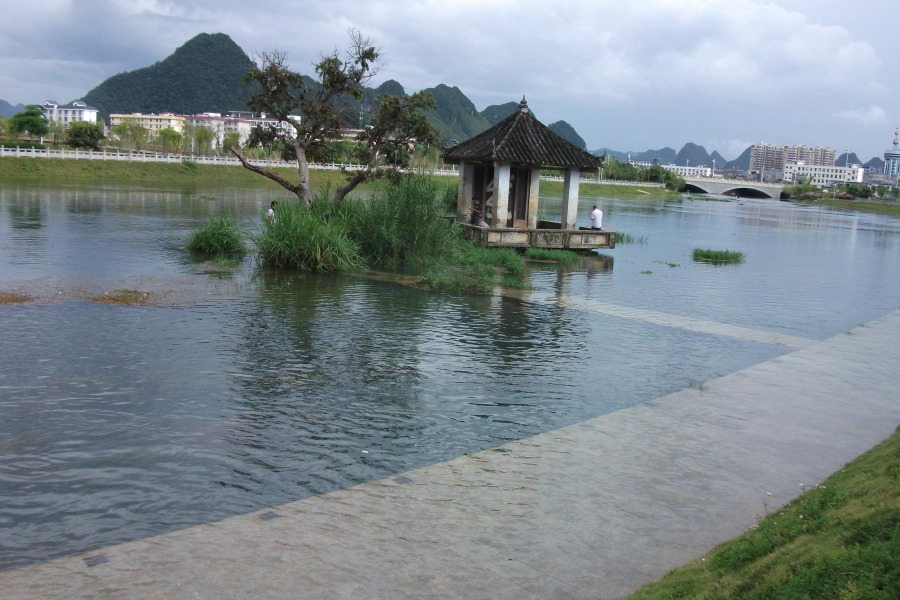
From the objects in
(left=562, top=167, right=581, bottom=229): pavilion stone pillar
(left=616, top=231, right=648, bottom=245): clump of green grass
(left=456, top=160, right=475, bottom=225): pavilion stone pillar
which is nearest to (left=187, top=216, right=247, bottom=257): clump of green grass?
(left=456, top=160, right=475, bottom=225): pavilion stone pillar

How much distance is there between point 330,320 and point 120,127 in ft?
314

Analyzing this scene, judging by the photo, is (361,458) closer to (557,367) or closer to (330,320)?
(557,367)

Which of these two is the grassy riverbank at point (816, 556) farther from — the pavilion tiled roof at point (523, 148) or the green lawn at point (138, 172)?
the green lawn at point (138, 172)

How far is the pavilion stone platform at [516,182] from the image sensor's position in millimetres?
25172

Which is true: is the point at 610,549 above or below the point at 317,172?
below

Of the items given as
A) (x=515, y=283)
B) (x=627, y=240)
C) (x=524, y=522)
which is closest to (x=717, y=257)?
(x=627, y=240)

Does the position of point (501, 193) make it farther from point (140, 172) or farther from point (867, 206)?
point (867, 206)

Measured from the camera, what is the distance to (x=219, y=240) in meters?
21.3

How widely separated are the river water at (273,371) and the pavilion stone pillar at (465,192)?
5.93m

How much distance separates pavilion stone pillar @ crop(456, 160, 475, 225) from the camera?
88.5 feet

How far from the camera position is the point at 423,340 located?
490 inches

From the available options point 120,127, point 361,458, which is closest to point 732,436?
point 361,458

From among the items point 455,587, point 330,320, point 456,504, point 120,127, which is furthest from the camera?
point 120,127

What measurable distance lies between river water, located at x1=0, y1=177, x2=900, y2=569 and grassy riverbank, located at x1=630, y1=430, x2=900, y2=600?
3.19m
